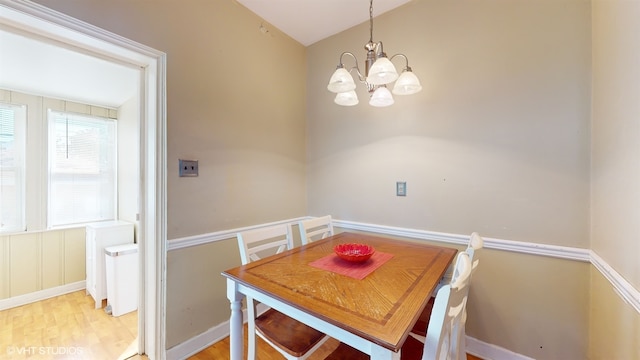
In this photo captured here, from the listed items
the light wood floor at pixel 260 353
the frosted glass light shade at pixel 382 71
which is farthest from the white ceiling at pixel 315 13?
the light wood floor at pixel 260 353

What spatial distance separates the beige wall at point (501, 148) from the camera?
1393mm

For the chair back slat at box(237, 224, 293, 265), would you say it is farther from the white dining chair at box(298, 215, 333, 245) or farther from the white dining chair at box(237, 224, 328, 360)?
the white dining chair at box(298, 215, 333, 245)

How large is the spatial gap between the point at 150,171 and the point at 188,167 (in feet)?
Result: 0.74

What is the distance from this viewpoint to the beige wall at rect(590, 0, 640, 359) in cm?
87

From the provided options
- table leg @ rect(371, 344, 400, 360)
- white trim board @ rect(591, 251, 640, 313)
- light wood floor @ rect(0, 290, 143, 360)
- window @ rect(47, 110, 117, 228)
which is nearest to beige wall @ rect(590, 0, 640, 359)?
white trim board @ rect(591, 251, 640, 313)

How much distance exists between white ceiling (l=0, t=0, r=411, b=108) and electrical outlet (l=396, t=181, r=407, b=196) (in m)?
1.49

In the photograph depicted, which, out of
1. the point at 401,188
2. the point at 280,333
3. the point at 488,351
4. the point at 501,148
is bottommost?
the point at 488,351

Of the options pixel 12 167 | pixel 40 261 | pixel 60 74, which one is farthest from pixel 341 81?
pixel 40 261

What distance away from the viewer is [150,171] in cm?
157

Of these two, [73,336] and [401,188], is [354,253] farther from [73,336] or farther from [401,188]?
[73,336]

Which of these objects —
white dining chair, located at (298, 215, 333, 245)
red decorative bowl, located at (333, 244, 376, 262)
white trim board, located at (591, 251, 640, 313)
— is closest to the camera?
white trim board, located at (591, 251, 640, 313)

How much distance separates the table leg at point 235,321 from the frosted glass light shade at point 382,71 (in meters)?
1.30

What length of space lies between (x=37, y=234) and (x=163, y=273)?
2249 millimetres

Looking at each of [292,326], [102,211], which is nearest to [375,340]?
[292,326]
